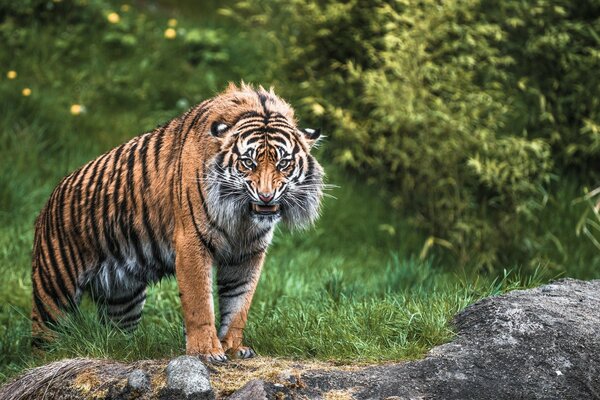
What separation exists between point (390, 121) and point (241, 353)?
13.3 feet

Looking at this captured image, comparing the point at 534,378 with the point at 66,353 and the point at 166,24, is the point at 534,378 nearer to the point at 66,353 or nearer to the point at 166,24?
the point at 66,353

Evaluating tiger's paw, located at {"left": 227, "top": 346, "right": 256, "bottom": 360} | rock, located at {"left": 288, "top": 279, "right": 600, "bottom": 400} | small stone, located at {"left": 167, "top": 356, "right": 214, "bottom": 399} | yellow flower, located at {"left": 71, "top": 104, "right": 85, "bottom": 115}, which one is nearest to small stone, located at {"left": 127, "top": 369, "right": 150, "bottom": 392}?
small stone, located at {"left": 167, "top": 356, "right": 214, "bottom": 399}

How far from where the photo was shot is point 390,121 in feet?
27.0

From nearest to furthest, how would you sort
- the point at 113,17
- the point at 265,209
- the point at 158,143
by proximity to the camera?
the point at 265,209 < the point at 158,143 < the point at 113,17

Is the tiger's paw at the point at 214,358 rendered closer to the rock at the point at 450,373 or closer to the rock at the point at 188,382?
the rock at the point at 450,373

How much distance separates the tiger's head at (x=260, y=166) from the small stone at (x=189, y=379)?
74 cm

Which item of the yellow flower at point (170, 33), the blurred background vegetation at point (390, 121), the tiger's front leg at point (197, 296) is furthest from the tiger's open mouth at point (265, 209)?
the yellow flower at point (170, 33)

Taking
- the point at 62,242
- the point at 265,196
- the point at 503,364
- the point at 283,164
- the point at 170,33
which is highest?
the point at 170,33

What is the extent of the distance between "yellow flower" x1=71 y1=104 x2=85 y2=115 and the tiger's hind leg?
3.75 metres

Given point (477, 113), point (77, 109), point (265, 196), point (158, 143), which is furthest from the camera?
point (77, 109)

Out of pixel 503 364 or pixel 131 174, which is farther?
pixel 131 174

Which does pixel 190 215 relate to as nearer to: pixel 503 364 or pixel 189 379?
pixel 189 379

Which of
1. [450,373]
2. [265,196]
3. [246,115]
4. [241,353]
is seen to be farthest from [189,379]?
[246,115]

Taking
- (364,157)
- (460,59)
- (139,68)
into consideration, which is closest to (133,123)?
(139,68)
